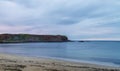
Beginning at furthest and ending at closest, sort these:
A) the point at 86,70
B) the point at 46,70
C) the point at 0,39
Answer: the point at 0,39 < the point at 86,70 < the point at 46,70

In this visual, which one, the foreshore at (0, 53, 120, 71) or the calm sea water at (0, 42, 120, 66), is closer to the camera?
the foreshore at (0, 53, 120, 71)

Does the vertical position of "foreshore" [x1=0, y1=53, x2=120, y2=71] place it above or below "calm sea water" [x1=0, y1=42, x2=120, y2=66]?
above

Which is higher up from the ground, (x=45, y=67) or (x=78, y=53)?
(x=45, y=67)

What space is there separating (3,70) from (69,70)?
5080mm

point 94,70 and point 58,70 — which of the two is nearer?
point 58,70

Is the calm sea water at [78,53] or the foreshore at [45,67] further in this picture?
the calm sea water at [78,53]

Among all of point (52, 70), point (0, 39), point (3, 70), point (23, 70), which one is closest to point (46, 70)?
point (52, 70)

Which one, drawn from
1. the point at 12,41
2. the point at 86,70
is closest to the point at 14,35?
the point at 12,41

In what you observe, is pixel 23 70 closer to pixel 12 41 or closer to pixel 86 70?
pixel 86 70

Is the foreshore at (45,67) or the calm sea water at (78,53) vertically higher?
the foreshore at (45,67)

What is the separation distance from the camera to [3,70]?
52.2 feet

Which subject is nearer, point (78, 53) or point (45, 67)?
point (45, 67)

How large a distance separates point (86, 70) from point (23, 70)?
527 centimetres

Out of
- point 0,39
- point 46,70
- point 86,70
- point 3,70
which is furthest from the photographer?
point 0,39
